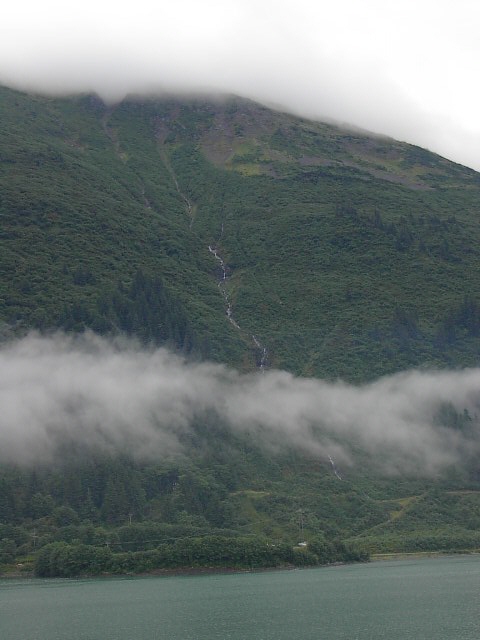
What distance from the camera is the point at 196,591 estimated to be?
135m

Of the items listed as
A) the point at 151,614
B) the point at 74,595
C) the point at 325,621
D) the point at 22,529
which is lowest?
the point at 22,529

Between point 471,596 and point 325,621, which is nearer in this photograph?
point 325,621

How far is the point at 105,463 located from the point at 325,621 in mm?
101107

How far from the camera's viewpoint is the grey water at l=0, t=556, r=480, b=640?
98.5 metres

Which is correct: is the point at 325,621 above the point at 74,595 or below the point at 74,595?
above

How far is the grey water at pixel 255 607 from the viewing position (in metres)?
98.5

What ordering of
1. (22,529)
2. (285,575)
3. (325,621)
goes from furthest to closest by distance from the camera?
(22,529) → (285,575) → (325,621)

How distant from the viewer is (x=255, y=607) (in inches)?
4557

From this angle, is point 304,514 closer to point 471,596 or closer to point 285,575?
point 285,575

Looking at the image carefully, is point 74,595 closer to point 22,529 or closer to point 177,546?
point 177,546

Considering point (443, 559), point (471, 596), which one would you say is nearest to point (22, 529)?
point (443, 559)

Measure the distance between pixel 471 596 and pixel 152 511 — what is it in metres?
85.1

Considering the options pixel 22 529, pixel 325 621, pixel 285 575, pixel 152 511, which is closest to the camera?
pixel 325 621

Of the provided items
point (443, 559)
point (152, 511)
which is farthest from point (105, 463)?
point (443, 559)
